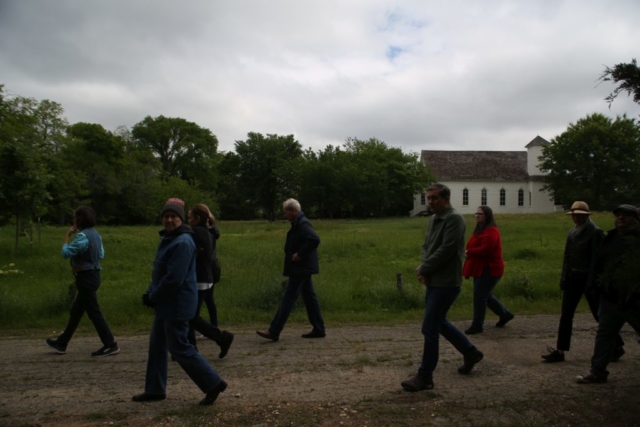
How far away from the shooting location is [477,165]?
73.7 m

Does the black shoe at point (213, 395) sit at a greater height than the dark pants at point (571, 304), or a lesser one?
lesser

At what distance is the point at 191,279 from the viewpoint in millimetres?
4766

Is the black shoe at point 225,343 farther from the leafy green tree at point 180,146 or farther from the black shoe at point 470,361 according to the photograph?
the leafy green tree at point 180,146

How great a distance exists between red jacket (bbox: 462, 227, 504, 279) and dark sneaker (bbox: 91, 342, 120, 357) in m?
4.92

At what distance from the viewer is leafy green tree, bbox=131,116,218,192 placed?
6825cm

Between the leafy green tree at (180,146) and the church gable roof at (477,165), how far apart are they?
31281mm

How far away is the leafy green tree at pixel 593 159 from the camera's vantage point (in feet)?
183

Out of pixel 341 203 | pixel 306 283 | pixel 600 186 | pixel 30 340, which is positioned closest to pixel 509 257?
pixel 306 283

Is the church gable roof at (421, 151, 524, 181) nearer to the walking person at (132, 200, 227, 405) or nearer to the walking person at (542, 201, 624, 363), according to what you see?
the walking person at (542, 201, 624, 363)

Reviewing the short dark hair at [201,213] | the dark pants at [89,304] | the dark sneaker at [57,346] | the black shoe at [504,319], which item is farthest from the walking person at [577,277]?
the dark sneaker at [57,346]

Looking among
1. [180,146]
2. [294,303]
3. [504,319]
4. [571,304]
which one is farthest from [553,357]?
[180,146]

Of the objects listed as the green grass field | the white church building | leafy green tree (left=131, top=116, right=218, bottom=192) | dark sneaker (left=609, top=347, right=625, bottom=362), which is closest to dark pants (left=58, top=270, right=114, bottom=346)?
the green grass field

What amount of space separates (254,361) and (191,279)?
1854mm

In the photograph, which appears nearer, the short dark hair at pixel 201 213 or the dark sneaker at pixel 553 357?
the dark sneaker at pixel 553 357
